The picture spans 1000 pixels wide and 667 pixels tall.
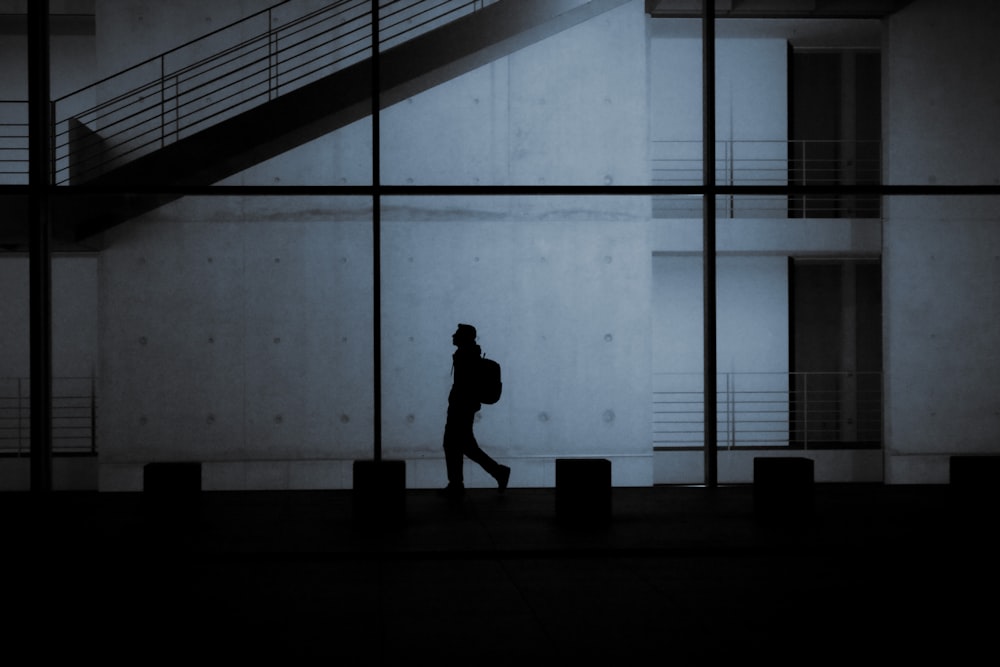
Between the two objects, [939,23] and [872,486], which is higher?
[939,23]

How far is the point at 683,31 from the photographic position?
42.4 feet

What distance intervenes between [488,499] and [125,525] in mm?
3486

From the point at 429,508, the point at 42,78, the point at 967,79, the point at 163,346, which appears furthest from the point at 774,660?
the point at 967,79

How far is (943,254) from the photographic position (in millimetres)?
12258

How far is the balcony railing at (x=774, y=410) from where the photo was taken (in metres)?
13.3

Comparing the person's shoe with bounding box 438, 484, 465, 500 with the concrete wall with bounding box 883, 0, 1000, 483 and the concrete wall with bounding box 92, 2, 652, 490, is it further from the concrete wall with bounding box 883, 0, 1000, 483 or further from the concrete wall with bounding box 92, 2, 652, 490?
the concrete wall with bounding box 883, 0, 1000, 483

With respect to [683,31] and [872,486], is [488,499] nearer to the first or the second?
[872,486]

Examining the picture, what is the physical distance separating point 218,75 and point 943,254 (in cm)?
878

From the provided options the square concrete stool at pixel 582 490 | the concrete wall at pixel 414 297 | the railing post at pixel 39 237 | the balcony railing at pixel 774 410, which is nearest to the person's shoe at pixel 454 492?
the concrete wall at pixel 414 297

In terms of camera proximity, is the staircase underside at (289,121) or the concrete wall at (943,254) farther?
the concrete wall at (943,254)

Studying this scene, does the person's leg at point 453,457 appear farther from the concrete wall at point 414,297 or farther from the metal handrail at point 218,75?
the metal handrail at point 218,75

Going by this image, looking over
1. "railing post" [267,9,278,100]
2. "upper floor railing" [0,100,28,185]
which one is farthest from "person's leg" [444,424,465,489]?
"upper floor railing" [0,100,28,185]

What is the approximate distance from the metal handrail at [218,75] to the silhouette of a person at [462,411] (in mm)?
3560

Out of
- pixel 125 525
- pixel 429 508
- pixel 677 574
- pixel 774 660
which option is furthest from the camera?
pixel 429 508
